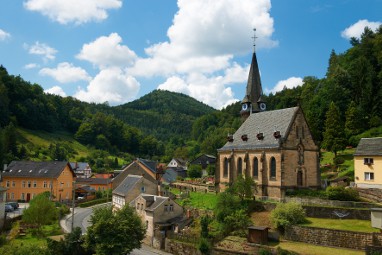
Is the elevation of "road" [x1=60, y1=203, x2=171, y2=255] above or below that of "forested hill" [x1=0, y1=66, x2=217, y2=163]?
below

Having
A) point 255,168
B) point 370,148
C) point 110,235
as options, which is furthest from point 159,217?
point 370,148

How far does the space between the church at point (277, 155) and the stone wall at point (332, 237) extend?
10.1m

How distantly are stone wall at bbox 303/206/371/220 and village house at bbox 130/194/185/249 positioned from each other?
15937 mm

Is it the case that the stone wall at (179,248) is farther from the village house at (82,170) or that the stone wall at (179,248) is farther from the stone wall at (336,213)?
the village house at (82,170)

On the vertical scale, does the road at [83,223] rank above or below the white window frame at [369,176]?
below

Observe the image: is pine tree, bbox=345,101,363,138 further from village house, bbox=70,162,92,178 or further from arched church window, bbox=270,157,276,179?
village house, bbox=70,162,92,178

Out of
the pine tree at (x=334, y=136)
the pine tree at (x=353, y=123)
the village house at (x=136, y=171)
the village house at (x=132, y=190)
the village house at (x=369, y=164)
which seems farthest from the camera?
the village house at (x=136, y=171)

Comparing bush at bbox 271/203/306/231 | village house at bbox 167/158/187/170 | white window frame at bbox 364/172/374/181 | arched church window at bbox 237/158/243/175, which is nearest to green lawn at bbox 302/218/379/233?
bush at bbox 271/203/306/231

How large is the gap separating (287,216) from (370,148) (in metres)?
20.2

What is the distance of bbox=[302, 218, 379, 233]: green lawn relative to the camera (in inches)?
1262

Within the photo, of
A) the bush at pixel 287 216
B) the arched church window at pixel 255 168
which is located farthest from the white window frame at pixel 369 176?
the bush at pixel 287 216

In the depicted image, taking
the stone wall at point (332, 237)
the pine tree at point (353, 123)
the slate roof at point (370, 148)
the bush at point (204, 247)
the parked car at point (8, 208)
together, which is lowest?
the bush at point (204, 247)

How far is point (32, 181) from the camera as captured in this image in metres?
74.9

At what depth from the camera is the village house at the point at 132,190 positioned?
56.1 meters
